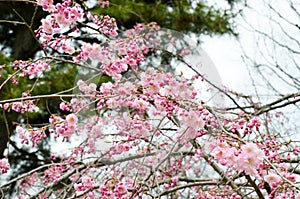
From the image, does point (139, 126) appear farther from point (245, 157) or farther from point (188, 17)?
point (188, 17)

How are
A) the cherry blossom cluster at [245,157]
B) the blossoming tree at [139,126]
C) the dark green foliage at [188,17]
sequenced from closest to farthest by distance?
the cherry blossom cluster at [245,157] < the blossoming tree at [139,126] < the dark green foliage at [188,17]

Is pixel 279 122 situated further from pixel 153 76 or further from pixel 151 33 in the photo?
pixel 153 76

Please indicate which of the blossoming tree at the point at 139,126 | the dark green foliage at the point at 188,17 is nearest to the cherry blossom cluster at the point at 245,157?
the blossoming tree at the point at 139,126

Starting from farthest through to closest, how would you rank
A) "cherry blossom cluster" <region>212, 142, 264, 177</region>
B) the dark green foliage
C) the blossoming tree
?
the dark green foliage, the blossoming tree, "cherry blossom cluster" <region>212, 142, 264, 177</region>

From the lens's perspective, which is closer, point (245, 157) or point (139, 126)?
point (245, 157)

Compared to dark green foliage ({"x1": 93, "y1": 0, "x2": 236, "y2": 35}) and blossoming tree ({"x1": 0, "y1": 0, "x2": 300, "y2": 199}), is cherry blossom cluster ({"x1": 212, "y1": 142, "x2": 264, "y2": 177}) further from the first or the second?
dark green foliage ({"x1": 93, "y1": 0, "x2": 236, "y2": 35})

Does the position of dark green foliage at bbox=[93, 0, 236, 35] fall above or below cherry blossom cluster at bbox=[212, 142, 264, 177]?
above

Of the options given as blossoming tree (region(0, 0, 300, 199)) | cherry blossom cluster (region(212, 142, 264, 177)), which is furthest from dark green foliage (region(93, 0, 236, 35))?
cherry blossom cluster (region(212, 142, 264, 177))

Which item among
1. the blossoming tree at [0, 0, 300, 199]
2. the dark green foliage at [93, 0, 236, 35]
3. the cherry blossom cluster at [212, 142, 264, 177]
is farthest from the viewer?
the dark green foliage at [93, 0, 236, 35]

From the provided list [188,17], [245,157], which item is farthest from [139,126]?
[188,17]

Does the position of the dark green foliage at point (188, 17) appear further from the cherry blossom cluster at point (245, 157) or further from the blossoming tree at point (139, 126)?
the cherry blossom cluster at point (245, 157)

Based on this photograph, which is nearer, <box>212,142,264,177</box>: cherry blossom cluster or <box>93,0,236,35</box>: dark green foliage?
<box>212,142,264,177</box>: cherry blossom cluster

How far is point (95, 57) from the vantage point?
1.81 m

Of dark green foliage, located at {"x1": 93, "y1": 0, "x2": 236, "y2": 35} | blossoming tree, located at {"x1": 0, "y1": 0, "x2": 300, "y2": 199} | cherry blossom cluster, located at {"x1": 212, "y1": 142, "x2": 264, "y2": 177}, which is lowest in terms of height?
cherry blossom cluster, located at {"x1": 212, "y1": 142, "x2": 264, "y2": 177}
